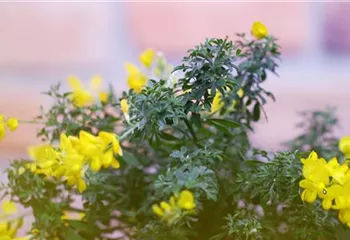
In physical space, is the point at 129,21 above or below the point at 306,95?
above

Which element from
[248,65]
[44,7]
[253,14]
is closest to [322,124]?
[248,65]

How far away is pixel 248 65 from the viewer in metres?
0.61

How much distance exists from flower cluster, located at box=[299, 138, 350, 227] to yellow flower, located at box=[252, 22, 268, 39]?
152 millimetres

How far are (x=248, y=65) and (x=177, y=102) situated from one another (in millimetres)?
130

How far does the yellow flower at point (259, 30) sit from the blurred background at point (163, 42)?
1.39 ft

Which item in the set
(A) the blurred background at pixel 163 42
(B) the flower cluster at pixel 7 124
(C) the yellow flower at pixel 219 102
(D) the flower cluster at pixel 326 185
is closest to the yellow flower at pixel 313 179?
(D) the flower cluster at pixel 326 185

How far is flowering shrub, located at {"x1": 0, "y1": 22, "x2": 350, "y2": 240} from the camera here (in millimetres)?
489

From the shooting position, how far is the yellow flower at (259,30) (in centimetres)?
59

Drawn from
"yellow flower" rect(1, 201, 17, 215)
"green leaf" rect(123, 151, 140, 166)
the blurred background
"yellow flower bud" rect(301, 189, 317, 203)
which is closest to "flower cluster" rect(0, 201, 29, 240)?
"yellow flower" rect(1, 201, 17, 215)

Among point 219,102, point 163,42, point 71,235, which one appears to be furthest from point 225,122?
point 163,42

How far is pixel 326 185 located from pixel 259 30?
0.17 meters

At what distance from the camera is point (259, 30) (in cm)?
59

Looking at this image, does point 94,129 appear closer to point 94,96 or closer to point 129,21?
point 94,96

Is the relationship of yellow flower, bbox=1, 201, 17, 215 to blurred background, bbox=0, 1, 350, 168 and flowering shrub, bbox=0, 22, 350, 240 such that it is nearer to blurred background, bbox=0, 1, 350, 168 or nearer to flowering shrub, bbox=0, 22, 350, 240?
flowering shrub, bbox=0, 22, 350, 240
